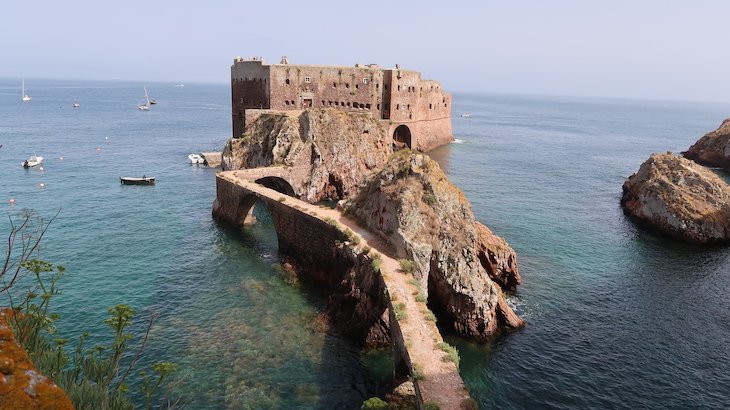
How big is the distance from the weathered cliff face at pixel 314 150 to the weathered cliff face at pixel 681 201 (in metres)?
36.1

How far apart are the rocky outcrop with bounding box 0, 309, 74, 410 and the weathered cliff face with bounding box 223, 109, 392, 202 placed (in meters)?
52.5

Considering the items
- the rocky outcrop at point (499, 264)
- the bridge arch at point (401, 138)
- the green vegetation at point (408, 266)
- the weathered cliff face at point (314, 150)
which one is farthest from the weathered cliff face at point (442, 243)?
the bridge arch at point (401, 138)

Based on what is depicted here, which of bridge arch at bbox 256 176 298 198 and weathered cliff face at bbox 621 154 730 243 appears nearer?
weathered cliff face at bbox 621 154 730 243

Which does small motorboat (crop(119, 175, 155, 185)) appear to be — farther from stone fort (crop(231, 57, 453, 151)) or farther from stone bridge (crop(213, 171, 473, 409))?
stone bridge (crop(213, 171, 473, 409))

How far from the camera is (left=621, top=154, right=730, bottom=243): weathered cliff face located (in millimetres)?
51625

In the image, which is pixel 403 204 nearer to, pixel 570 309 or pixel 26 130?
pixel 570 309

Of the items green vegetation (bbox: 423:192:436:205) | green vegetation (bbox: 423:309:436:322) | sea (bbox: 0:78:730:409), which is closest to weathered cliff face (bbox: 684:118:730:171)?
sea (bbox: 0:78:730:409)

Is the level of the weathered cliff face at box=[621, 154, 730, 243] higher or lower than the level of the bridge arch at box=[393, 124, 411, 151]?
lower

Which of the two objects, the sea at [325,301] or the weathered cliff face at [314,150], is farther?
the weathered cliff face at [314,150]

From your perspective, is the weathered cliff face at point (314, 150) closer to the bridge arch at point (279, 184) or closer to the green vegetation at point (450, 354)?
the bridge arch at point (279, 184)

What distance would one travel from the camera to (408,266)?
104ft

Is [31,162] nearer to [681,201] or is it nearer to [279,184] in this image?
[279,184]

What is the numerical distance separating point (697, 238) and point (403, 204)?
37005mm

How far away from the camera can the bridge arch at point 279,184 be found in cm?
6162
